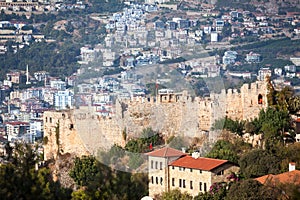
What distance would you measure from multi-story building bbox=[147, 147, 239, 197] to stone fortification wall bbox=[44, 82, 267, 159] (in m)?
1.13

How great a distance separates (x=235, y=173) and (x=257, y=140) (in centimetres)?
181

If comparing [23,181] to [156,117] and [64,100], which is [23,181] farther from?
[64,100]

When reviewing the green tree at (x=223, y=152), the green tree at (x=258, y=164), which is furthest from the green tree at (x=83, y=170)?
the green tree at (x=258, y=164)

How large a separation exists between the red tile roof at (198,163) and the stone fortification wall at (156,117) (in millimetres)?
1354

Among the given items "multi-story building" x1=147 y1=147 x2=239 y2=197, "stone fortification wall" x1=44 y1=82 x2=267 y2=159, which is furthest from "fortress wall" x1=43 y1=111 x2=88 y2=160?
"multi-story building" x1=147 y1=147 x2=239 y2=197

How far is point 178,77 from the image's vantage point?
22.5 meters

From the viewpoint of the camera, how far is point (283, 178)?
56.5ft

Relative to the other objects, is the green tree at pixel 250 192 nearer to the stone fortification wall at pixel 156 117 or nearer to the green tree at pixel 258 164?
the green tree at pixel 258 164

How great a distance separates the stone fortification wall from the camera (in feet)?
65.1

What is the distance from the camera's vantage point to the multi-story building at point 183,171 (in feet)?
58.4

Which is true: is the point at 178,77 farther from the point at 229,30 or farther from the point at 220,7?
the point at 220,7

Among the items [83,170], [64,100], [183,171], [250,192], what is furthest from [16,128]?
[250,192]

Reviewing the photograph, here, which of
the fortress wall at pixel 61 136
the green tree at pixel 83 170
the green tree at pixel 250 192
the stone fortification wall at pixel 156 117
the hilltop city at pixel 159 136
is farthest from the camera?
the fortress wall at pixel 61 136

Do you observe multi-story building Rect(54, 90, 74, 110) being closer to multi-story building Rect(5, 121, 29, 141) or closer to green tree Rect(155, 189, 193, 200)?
multi-story building Rect(5, 121, 29, 141)
